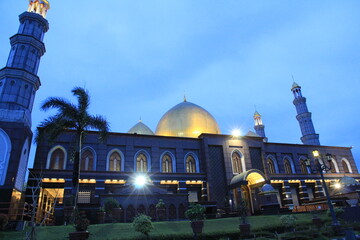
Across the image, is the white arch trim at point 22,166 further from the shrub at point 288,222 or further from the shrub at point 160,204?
the shrub at point 288,222

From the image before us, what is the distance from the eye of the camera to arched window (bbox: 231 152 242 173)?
30.5m

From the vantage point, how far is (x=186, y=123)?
115ft

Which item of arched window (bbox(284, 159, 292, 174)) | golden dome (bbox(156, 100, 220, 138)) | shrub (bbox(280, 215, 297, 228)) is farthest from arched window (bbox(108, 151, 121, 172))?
arched window (bbox(284, 159, 292, 174))

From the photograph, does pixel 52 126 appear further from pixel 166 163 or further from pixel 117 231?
pixel 166 163

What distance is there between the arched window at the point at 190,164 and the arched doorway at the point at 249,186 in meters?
4.70

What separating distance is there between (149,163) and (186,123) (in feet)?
31.4

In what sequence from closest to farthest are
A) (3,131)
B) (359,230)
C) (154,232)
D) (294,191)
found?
(154,232), (359,230), (3,131), (294,191)

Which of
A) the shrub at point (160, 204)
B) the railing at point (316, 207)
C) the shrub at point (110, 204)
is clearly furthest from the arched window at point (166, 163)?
the railing at point (316, 207)

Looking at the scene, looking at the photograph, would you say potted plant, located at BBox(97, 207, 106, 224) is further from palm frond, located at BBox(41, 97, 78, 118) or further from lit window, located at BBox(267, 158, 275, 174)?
lit window, located at BBox(267, 158, 275, 174)

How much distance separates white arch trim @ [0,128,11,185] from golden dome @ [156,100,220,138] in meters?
19.9

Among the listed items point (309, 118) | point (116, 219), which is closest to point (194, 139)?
point (116, 219)

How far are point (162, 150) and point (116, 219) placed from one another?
11952 mm

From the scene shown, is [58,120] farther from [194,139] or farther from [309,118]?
[309,118]

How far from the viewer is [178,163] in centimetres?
2861
